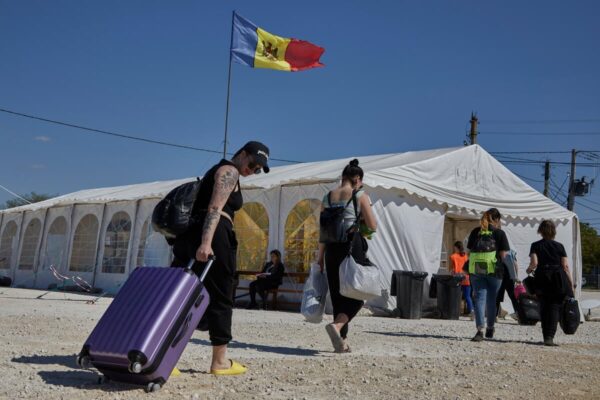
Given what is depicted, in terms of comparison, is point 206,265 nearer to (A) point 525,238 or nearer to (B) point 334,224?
(B) point 334,224

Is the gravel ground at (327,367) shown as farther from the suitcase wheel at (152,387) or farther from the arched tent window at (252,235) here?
the arched tent window at (252,235)

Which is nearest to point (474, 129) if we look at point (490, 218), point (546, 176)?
point (546, 176)

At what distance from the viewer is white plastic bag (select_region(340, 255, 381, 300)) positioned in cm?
546

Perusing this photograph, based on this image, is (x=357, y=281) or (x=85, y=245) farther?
(x=85, y=245)

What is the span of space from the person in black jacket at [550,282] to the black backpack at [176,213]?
4.87 meters

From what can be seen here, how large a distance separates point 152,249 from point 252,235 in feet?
10.5

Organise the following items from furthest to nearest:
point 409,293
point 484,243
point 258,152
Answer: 1. point 409,293
2. point 484,243
3. point 258,152

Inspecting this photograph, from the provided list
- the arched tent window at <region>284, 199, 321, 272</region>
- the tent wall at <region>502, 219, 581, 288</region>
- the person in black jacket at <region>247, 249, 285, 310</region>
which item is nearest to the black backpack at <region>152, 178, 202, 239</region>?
the arched tent window at <region>284, 199, 321, 272</region>

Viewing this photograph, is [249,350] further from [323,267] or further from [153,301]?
[153,301]

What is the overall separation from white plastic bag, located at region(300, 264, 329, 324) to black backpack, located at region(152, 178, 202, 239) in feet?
6.61

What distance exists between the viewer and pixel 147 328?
3.57m

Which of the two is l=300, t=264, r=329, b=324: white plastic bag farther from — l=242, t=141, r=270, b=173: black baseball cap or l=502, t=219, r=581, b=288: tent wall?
l=502, t=219, r=581, b=288: tent wall

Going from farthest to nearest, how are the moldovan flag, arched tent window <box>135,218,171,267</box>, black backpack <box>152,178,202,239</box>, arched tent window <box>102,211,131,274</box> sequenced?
arched tent window <box>102,211,131,274</box>, the moldovan flag, arched tent window <box>135,218,171,267</box>, black backpack <box>152,178,202,239</box>

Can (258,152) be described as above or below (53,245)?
above
